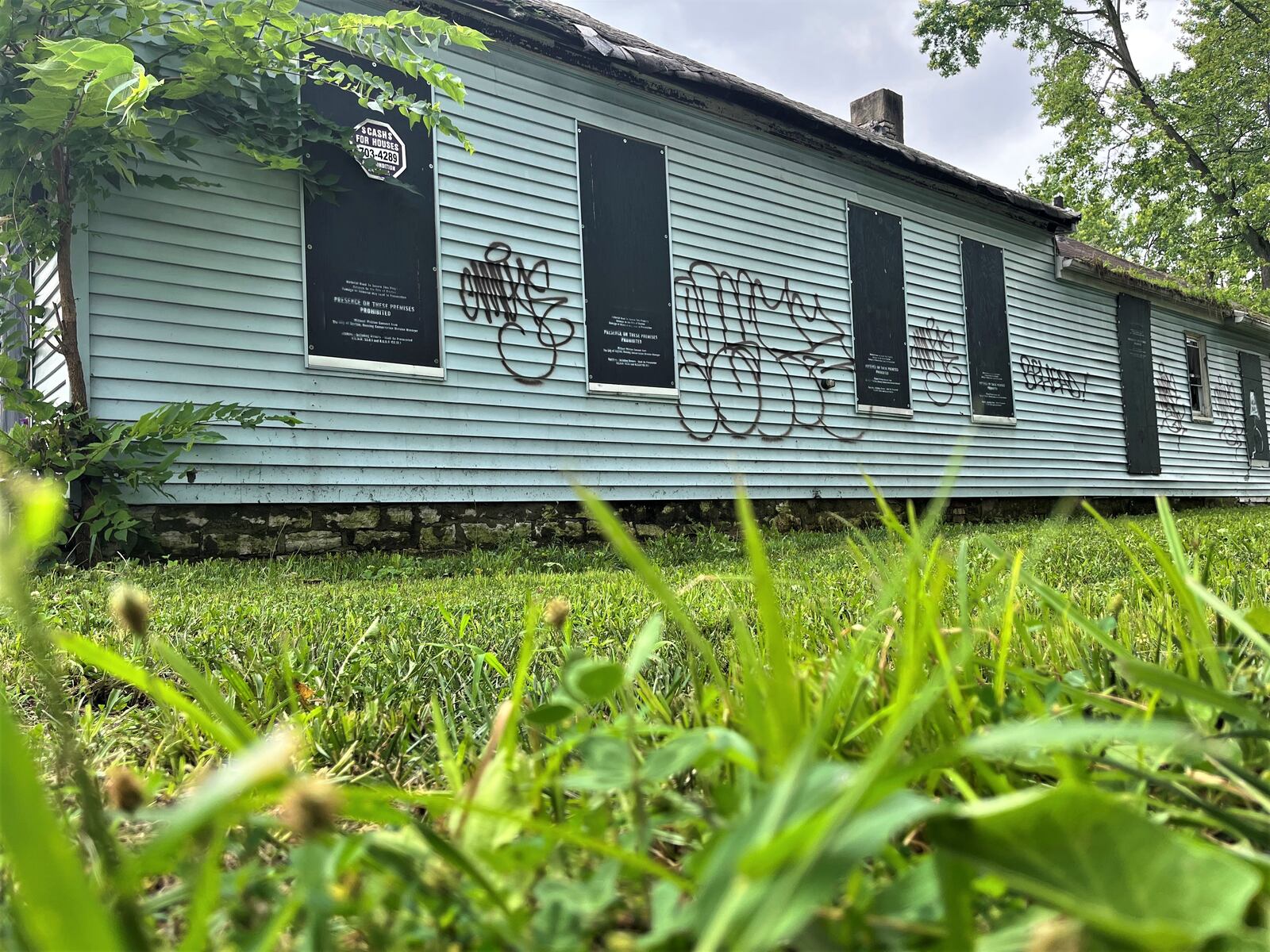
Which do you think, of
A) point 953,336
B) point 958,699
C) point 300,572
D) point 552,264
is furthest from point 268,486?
point 953,336

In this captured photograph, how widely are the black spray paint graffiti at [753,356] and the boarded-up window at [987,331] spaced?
8.32 ft

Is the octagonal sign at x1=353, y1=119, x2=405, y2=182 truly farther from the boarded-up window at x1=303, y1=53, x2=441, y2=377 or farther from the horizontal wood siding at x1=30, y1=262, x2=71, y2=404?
the horizontal wood siding at x1=30, y1=262, x2=71, y2=404

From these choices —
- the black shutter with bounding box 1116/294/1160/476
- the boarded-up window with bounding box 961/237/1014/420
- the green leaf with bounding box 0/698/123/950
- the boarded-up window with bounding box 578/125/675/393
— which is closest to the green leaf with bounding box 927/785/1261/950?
the green leaf with bounding box 0/698/123/950

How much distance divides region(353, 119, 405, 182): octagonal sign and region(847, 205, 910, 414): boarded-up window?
201 inches

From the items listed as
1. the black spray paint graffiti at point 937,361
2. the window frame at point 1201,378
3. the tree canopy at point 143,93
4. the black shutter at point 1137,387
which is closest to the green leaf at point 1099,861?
the tree canopy at point 143,93

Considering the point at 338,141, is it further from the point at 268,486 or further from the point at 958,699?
the point at 958,699

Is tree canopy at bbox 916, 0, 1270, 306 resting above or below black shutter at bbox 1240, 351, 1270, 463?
above

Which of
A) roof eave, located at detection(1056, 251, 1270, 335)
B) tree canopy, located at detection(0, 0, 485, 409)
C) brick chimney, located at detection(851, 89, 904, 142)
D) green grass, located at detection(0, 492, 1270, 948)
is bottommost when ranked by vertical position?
green grass, located at detection(0, 492, 1270, 948)

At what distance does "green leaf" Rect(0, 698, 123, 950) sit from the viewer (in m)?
0.23

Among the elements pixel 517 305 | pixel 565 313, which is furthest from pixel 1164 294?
pixel 517 305

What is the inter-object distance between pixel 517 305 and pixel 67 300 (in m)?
2.93

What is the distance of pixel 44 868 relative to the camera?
24 cm

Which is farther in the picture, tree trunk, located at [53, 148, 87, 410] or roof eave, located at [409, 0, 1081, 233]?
roof eave, located at [409, 0, 1081, 233]

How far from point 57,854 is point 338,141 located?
580 cm
